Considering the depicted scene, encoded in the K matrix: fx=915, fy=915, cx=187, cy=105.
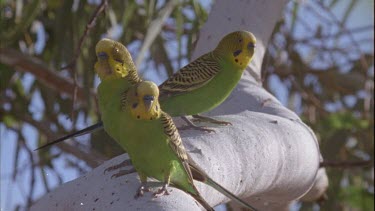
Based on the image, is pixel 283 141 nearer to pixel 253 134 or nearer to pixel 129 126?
pixel 253 134

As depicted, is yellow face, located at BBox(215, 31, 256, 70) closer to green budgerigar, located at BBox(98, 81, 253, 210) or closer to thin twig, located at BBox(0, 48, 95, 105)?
green budgerigar, located at BBox(98, 81, 253, 210)

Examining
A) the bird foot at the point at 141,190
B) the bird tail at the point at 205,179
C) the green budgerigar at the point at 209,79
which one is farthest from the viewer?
the green budgerigar at the point at 209,79

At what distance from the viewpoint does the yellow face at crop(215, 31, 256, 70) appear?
1.54 metres

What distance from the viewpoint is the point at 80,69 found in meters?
2.73

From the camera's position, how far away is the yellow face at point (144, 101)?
1131 millimetres

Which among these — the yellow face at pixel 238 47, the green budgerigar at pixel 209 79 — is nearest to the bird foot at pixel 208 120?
the green budgerigar at pixel 209 79

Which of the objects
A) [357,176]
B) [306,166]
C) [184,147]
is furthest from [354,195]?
[184,147]

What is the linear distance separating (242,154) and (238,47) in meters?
0.27

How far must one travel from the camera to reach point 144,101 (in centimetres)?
113

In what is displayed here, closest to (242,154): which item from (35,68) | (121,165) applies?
(121,165)

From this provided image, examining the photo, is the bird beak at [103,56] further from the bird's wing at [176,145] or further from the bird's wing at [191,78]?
the bird's wing at [191,78]

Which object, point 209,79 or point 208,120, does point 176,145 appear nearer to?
point 208,120

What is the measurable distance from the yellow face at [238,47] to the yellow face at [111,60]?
0.99 feet

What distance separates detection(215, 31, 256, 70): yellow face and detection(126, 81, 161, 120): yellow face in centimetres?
40
